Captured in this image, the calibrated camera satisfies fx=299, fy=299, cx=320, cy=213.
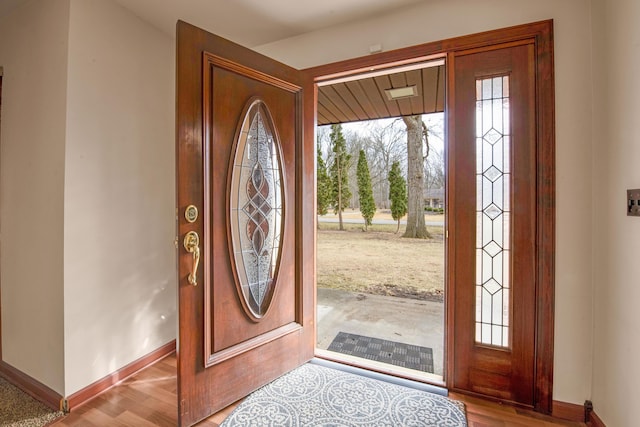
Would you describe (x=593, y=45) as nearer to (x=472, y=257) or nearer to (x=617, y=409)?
(x=472, y=257)

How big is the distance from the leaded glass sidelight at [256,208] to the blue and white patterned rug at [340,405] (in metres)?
0.51

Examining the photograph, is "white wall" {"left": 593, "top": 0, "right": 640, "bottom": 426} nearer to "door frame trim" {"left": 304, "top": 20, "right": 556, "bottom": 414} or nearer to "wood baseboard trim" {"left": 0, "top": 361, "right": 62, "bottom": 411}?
"door frame trim" {"left": 304, "top": 20, "right": 556, "bottom": 414}

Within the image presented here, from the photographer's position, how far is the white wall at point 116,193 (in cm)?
181

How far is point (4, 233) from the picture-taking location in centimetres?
211

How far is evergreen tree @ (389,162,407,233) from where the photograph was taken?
20.7 ft

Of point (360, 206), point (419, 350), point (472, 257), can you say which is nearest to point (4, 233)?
point (472, 257)

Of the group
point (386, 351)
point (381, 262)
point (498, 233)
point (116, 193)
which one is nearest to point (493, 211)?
point (498, 233)

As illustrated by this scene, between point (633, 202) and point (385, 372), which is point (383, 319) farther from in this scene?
point (633, 202)

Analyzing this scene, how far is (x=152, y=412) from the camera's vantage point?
175 centimetres

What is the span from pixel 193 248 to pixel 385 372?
5.15 feet

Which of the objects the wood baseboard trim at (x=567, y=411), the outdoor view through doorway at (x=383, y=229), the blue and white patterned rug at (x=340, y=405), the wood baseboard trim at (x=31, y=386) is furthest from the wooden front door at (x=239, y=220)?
the wood baseboard trim at (x=567, y=411)

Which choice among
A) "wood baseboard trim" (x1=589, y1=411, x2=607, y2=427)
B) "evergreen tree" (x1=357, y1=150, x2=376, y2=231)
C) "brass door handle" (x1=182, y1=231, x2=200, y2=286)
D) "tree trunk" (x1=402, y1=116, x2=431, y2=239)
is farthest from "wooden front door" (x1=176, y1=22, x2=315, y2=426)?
"evergreen tree" (x1=357, y1=150, x2=376, y2=231)

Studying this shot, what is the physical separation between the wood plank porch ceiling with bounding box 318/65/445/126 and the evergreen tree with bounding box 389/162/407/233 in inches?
106

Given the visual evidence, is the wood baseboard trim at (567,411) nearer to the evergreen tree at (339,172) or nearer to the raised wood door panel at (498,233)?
the raised wood door panel at (498,233)
